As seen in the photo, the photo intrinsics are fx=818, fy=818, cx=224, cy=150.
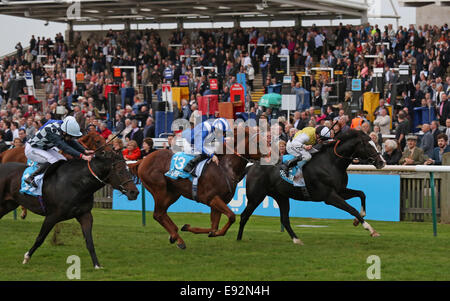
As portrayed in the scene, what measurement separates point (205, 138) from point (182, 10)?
84.1ft

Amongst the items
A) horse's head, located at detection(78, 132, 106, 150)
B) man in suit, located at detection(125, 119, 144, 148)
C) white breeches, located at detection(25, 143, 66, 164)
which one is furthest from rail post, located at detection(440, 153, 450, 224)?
man in suit, located at detection(125, 119, 144, 148)

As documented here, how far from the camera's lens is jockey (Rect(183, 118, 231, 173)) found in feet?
33.8

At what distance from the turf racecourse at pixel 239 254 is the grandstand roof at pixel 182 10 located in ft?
59.4

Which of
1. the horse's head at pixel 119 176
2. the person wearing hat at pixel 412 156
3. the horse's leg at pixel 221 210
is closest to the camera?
the horse's head at pixel 119 176

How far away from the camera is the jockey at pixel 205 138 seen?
1029 centimetres

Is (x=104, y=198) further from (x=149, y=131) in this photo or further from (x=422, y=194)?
(x=422, y=194)

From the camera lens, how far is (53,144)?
9.47 metres

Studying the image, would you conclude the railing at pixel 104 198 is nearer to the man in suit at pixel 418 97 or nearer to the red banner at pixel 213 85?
the red banner at pixel 213 85

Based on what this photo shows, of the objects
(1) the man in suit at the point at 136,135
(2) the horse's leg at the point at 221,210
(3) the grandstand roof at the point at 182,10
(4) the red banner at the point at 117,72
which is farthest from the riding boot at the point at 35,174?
(3) the grandstand roof at the point at 182,10

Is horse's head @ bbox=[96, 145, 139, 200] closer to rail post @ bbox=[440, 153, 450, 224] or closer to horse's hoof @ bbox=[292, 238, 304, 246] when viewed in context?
horse's hoof @ bbox=[292, 238, 304, 246]

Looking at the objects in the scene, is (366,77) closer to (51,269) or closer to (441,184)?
(441,184)

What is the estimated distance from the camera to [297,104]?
20422mm
